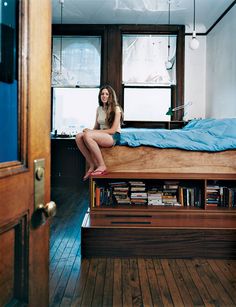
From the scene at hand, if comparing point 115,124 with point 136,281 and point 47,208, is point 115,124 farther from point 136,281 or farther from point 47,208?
point 47,208

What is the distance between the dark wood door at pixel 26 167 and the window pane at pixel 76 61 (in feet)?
20.5

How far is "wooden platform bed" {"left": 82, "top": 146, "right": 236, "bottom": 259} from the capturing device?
2.88 metres

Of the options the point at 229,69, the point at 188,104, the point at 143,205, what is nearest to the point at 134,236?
the point at 143,205

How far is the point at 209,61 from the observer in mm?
6824

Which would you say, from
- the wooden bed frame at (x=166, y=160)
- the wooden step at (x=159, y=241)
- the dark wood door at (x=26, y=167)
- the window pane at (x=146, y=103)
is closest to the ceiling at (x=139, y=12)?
the window pane at (x=146, y=103)

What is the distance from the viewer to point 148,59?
7.01 metres

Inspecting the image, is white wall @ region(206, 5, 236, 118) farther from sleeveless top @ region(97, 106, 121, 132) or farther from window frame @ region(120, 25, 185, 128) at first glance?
sleeveless top @ region(97, 106, 121, 132)

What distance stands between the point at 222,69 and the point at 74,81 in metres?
2.80

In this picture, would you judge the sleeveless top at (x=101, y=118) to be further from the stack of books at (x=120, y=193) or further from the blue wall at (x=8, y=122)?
the blue wall at (x=8, y=122)

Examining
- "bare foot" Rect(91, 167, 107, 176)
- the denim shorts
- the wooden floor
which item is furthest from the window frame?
the wooden floor

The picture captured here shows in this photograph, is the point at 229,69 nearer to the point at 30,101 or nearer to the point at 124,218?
the point at 124,218

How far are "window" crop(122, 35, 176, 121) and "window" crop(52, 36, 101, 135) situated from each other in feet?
1.88

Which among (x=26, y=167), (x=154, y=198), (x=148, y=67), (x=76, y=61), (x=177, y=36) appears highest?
(x=177, y=36)

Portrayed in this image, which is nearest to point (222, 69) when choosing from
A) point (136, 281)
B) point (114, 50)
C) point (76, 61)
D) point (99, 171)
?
point (114, 50)
